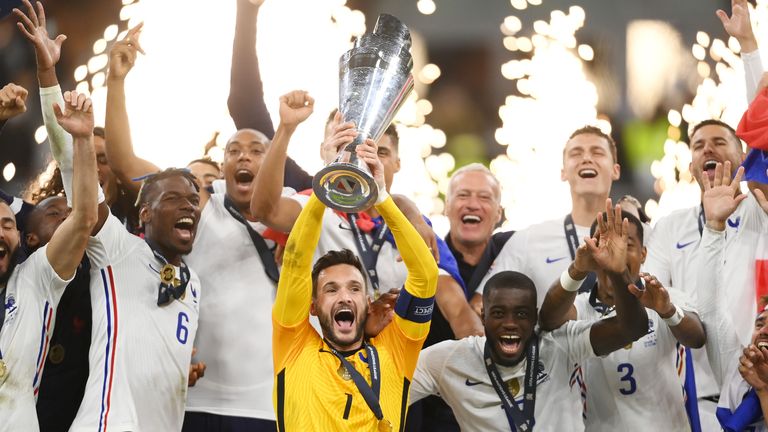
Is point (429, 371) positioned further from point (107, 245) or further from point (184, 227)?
point (107, 245)

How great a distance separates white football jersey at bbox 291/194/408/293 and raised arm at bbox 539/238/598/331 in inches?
25.4

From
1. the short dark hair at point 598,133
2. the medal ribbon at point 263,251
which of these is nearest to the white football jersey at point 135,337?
the medal ribbon at point 263,251

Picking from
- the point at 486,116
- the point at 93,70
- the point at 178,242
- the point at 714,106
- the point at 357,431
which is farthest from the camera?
the point at 486,116

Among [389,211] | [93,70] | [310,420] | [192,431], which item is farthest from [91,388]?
[93,70]

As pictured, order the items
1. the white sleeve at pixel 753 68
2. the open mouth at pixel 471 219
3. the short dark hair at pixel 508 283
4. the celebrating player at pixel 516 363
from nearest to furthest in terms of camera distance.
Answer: the celebrating player at pixel 516 363
the short dark hair at pixel 508 283
the white sleeve at pixel 753 68
the open mouth at pixel 471 219

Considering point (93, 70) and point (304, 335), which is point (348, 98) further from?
point (93, 70)

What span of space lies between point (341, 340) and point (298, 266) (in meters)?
0.31

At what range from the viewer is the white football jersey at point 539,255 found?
553cm

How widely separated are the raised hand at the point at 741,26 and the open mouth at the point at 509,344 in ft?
5.98

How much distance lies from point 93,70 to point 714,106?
446cm

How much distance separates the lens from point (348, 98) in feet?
14.5

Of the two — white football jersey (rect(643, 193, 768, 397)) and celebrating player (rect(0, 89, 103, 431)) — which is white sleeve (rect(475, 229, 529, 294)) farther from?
celebrating player (rect(0, 89, 103, 431))

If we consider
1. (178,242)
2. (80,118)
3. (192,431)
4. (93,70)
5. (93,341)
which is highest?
(93,70)

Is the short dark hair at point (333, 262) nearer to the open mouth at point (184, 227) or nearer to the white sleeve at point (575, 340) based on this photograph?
the open mouth at point (184, 227)
